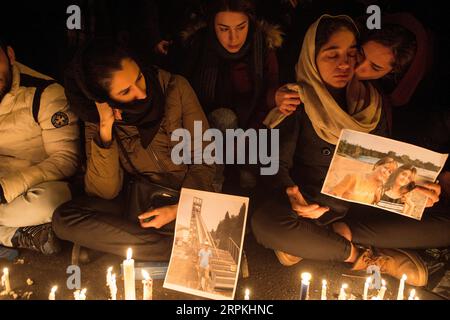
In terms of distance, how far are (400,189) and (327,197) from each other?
0.51 metres

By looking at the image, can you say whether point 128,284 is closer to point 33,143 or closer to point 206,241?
point 206,241

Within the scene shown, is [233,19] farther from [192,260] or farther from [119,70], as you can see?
[192,260]

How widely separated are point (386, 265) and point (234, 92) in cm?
165

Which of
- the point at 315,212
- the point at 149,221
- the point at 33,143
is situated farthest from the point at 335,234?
the point at 33,143

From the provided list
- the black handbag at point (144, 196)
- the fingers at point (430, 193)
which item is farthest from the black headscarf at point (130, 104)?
the fingers at point (430, 193)

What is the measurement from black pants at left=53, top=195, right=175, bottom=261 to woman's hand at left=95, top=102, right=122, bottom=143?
509mm

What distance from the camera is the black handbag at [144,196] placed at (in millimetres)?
2820

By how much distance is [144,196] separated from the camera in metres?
2.84

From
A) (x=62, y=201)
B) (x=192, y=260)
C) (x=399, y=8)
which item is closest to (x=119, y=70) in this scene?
(x=62, y=201)

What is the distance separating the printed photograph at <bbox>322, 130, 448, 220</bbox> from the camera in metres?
2.72

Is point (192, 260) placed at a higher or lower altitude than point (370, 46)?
lower

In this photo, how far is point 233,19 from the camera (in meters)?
2.71

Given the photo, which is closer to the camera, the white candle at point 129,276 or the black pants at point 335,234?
the white candle at point 129,276

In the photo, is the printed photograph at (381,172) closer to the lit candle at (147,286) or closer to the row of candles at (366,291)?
the row of candles at (366,291)
